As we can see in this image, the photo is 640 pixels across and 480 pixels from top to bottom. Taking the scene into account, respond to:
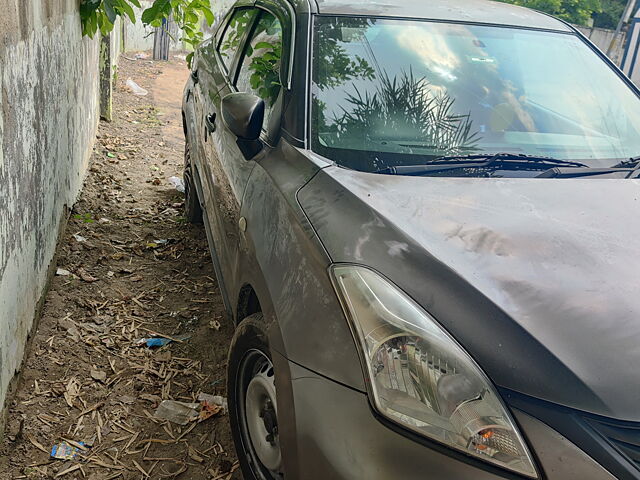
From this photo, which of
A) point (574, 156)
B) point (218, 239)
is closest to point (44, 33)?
point (218, 239)

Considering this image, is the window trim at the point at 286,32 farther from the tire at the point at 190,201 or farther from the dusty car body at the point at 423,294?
the tire at the point at 190,201

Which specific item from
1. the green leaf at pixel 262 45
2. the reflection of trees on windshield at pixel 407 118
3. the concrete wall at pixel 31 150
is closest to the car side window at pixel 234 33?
the green leaf at pixel 262 45

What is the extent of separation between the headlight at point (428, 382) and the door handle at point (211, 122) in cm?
223

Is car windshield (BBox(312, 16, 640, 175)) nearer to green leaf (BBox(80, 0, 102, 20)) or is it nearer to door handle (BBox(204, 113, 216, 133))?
door handle (BBox(204, 113, 216, 133))

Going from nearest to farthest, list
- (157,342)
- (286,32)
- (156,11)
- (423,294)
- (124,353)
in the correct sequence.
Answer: (423,294) < (286,32) < (124,353) < (157,342) < (156,11)

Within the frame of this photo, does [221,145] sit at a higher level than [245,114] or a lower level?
lower

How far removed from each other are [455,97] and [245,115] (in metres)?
A: 0.90

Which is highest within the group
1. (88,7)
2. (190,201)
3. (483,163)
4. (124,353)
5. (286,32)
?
(286,32)

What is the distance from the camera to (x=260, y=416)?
244cm

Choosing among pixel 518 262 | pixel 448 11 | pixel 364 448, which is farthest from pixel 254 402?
pixel 448 11

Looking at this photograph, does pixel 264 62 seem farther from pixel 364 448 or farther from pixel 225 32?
pixel 364 448

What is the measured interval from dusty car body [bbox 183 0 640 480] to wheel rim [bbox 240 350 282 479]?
0.03 feet

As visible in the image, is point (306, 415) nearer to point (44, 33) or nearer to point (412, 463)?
point (412, 463)

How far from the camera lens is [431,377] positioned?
164 centimetres
